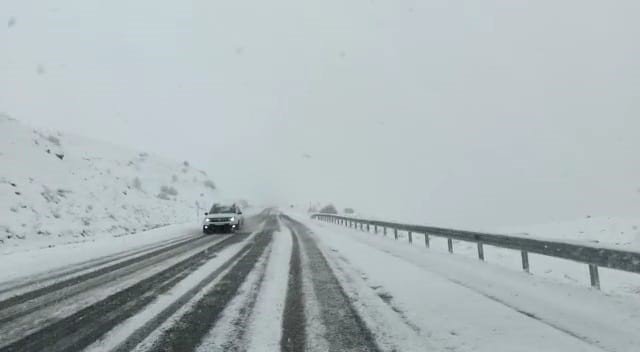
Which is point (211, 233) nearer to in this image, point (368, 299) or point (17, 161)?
point (17, 161)

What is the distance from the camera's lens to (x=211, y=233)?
2419cm

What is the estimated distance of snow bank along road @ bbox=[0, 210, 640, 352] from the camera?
4.64m

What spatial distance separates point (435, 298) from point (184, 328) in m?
3.77

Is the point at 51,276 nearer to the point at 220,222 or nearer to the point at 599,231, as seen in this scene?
the point at 220,222

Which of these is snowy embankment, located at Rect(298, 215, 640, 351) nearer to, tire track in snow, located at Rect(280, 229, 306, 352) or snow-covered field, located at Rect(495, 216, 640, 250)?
tire track in snow, located at Rect(280, 229, 306, 352)

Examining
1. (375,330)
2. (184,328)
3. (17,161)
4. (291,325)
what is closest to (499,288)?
(375,330)

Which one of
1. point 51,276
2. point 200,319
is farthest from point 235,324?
point 51,276

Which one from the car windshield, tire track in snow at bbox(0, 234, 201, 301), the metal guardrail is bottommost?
tire track in snow at bbox(0, 234, 201, 301)

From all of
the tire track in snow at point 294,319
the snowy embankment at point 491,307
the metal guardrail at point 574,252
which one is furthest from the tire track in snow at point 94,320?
the metal guardrail at point 574,252

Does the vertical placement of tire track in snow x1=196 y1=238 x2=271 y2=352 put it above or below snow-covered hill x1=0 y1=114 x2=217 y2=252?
below

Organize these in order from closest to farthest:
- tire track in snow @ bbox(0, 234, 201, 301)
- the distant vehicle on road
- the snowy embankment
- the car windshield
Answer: the snowy embankment < tire track in snow @ bbox(0, 234, 201, 301) < the distant vehicle on road < the car windshield

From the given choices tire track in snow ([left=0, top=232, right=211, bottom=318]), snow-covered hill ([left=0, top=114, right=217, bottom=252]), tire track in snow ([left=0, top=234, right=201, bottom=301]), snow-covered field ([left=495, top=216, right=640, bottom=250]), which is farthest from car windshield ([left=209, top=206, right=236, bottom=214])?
snow-covered field ([left=495, top=216, right=640, bottom=250])

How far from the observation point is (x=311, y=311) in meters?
6.07

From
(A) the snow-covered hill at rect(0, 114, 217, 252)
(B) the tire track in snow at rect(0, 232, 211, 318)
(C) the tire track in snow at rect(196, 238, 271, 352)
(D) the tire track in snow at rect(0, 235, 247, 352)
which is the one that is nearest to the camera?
(C) the tire track in snow at rect(196, 238, 271, 352)
